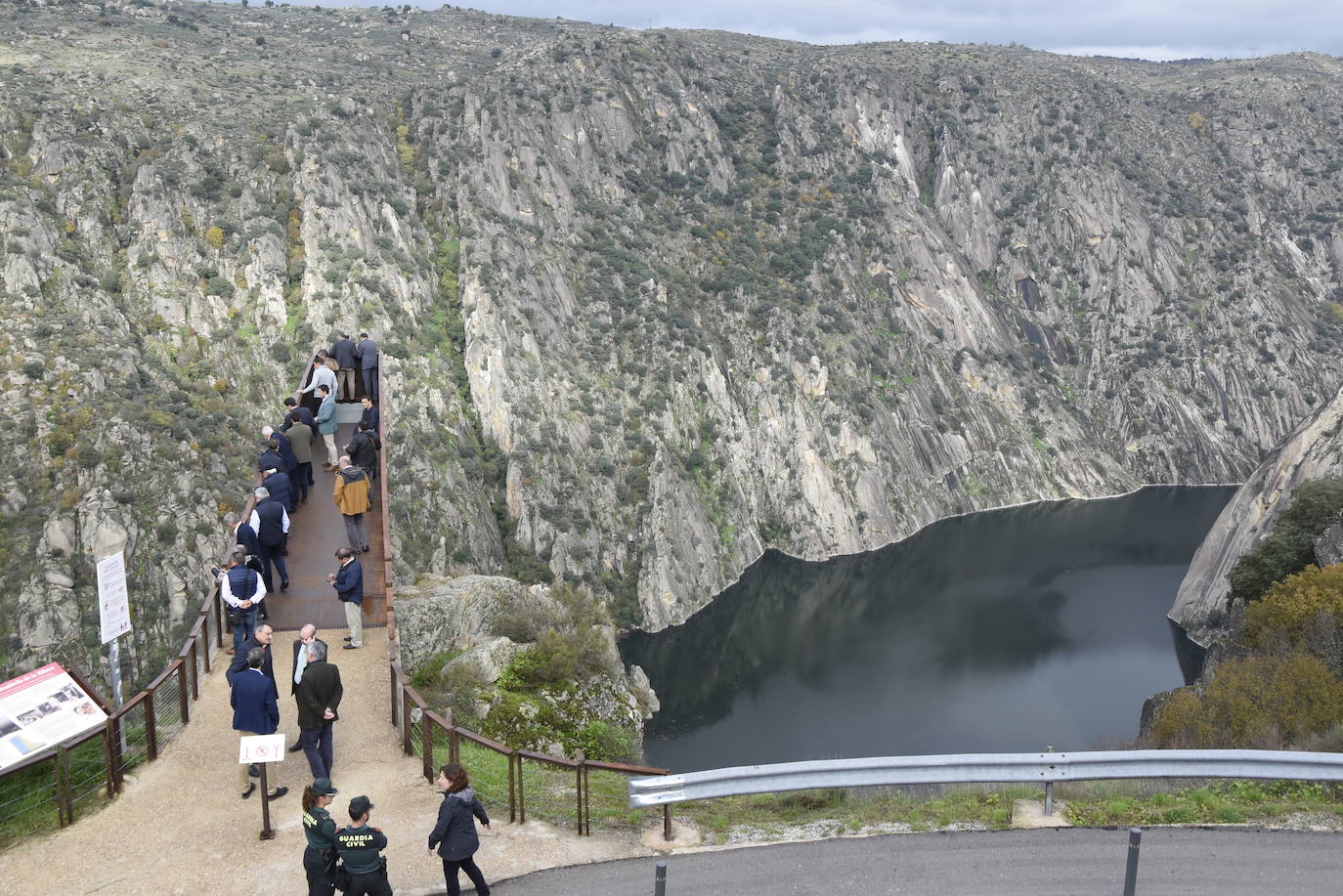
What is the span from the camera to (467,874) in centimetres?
1071

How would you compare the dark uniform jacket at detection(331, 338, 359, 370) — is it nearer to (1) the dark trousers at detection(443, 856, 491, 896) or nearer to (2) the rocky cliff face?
(1) the dark trousers at detection(443, 856, 491, 896)

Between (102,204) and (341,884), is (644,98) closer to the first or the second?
(102,204)

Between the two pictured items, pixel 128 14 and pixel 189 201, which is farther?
pixel 128 14

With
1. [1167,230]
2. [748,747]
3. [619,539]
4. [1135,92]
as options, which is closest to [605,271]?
[619,539]

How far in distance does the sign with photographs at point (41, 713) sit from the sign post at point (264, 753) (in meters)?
1.97

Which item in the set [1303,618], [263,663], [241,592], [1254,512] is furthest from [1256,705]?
[1254,512]

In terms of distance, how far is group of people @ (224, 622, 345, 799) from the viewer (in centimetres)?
1267

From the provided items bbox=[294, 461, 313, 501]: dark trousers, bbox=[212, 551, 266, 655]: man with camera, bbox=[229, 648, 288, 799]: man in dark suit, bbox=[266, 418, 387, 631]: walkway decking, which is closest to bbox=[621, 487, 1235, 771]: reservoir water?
bbox=[266, 418, 387, 631]: walkway decking

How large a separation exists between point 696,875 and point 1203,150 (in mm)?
135307

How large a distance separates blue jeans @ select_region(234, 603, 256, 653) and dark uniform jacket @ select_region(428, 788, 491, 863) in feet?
20.9

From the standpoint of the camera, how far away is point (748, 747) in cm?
5191

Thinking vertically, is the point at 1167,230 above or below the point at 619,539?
above

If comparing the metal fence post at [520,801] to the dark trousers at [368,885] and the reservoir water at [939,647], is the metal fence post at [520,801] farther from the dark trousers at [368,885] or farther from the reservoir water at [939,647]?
the reservoir water at [939,647]

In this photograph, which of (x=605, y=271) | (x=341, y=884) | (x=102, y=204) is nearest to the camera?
(x=341, y=884)
